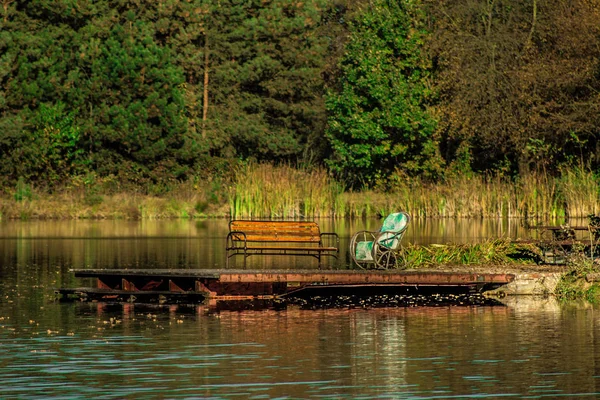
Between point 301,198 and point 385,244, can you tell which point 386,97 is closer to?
point 301,198

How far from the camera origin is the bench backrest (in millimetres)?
23016

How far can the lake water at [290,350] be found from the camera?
12.5 m

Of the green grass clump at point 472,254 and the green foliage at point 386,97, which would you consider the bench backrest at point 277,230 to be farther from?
the green foliage at point 386,97

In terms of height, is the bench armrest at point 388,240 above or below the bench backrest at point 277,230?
below

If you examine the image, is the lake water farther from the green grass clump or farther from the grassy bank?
the grassy bank

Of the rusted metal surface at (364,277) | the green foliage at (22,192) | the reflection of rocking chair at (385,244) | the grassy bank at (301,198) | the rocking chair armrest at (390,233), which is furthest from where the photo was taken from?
the green foliage at (22,192)

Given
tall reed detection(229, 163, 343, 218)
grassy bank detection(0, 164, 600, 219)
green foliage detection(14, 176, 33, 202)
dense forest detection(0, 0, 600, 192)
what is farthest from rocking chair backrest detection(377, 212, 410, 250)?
green foliage detection(14, 176, 33, 202)

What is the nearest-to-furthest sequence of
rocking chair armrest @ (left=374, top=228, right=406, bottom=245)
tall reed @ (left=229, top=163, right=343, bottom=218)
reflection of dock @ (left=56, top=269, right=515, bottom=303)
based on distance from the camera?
reflection of dock @ (left=56, top=269, right=515, bottom=303) → rocking chair armrest @ (left=374, top=228, right=406, bottom=245) → tall reed @ (left=229, top=163, right=343, bottom=218)

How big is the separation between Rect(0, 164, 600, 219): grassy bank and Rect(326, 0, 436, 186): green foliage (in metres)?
1.37

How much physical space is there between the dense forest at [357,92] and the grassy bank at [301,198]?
144cm

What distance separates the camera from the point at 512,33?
5362 cm

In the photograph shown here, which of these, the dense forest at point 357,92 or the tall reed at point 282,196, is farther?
the dense forest at point 357,92

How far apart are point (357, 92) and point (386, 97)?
70.0 inches

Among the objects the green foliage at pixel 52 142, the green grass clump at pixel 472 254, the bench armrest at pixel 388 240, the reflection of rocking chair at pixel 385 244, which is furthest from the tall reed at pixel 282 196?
the bench armrest at pixel 388 240
